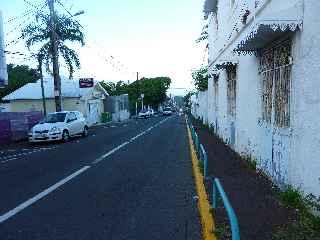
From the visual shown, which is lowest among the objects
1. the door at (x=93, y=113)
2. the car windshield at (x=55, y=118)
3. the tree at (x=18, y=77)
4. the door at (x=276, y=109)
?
the door at (x=93, y=113)

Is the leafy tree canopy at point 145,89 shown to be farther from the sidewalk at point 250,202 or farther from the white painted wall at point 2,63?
the sidewalk at point 250,202

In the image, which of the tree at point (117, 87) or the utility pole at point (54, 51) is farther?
the tree at point (117, 87)

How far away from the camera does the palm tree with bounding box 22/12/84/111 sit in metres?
32.9

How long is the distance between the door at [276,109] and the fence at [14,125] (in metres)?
19.7

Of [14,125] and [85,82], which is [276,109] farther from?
[85,82]

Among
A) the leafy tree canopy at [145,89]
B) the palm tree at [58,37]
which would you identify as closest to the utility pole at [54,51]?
the palm tree at [58,37]

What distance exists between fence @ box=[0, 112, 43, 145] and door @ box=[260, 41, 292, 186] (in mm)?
19674

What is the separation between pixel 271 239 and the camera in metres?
5.84

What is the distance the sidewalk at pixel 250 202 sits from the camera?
21.0 feet

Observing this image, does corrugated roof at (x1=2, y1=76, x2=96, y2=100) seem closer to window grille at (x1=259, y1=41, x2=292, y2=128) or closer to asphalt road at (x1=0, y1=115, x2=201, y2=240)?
asphalt road at (x1=0, y1=115, x2=201, y2=240)

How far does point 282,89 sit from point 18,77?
6978 centimetres

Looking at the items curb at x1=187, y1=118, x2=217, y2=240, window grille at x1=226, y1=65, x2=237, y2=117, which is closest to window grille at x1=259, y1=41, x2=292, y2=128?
curb at x1=187, y1=118, x2=217, y2=240

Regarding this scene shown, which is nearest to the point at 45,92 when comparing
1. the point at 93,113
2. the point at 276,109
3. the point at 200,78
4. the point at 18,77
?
the point at 93,113

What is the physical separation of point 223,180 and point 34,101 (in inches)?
1612
